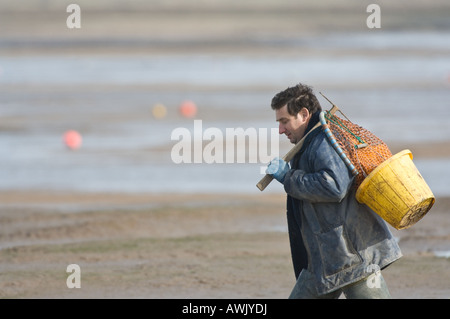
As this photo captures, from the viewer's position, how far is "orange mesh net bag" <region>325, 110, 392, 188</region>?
512 centimetres

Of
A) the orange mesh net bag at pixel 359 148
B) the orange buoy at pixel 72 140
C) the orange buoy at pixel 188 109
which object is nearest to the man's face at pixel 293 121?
the orange mesh net bag at pixel 359 148

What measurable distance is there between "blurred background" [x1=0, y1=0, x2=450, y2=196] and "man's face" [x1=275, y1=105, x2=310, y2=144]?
6.47 meters

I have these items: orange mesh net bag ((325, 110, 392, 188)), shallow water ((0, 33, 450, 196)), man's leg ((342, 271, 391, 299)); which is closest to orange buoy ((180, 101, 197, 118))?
shallow water ((0, 33, 450, 196))

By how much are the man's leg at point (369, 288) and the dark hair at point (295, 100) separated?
3.16ft

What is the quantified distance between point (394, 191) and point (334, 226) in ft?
1.23

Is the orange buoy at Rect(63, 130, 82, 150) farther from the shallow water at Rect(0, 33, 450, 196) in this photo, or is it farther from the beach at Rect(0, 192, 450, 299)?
the beach at Rect(0, 192, 450, 299)

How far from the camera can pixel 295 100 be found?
17.2 ft

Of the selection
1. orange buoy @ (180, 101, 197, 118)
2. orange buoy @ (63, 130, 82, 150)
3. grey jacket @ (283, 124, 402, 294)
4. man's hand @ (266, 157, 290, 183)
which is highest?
orange buoy @ (180, 101, 197, 118)

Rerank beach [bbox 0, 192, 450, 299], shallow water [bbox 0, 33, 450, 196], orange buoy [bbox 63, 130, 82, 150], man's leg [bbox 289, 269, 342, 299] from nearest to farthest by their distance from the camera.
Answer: man's leg [bbox 289, 269, 342, 299] → beach [bbox 0, 192, 450, 299] → shallow water [bbox 0, 33, 450, 196] → orange buoy [bbox 63, 130, 82, 150]

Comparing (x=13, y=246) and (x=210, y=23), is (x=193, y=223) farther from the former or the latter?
(x=210, y=23)

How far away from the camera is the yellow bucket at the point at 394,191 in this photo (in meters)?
5.01

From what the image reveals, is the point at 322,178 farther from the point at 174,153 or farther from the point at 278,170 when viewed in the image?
the point at 174,153

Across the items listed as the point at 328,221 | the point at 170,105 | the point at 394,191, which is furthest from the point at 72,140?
the point at 394,191

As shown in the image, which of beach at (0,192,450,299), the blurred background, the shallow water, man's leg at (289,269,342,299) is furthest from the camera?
the blurred background
